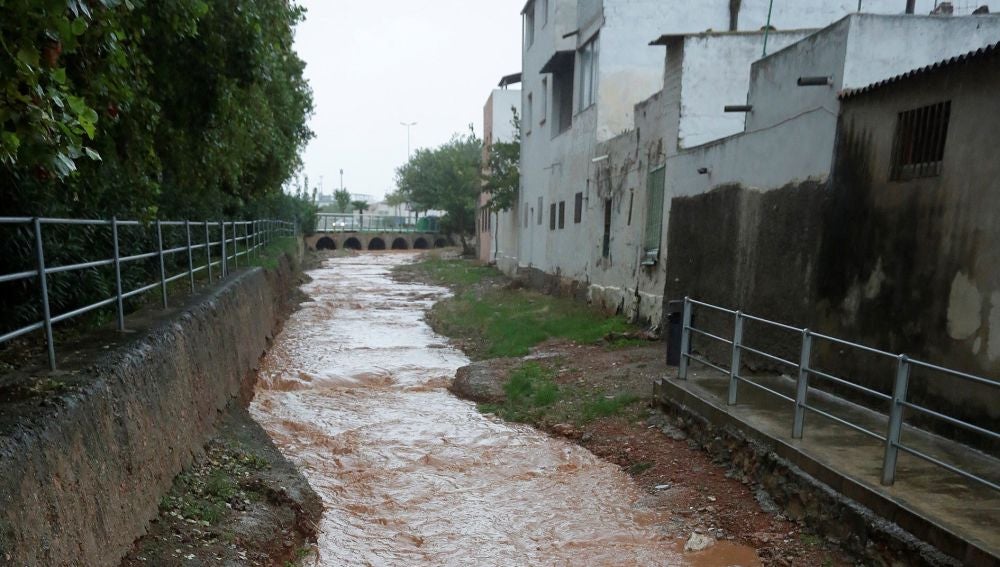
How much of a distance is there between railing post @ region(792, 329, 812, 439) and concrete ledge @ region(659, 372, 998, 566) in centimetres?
14

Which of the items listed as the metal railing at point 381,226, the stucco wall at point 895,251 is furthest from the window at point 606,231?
the metal railing at point 381,226

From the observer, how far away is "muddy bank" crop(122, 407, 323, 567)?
169 inches

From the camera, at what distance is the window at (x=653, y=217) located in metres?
11.9

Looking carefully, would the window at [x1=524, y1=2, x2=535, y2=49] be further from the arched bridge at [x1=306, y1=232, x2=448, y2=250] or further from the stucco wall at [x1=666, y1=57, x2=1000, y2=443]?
the arched bridge at [x1=306, y1=232, x2=448, y2=250]

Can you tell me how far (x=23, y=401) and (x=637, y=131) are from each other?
11594 millimetres

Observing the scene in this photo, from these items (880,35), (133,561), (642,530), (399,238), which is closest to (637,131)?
(880,35)

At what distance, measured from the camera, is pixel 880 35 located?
7074mm

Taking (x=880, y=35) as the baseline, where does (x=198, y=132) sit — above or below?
below

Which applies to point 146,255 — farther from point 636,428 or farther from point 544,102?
point 544,102

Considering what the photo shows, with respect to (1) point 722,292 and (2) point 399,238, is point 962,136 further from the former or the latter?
(2) point 399,238

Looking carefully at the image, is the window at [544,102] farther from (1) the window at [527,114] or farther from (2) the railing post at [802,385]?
(2) the railing post at [802,385]

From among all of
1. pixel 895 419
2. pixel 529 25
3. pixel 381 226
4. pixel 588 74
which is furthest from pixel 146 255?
pixel 381 226

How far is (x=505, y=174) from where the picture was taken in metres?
26.4

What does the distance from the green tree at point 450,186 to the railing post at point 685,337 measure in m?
30.8
